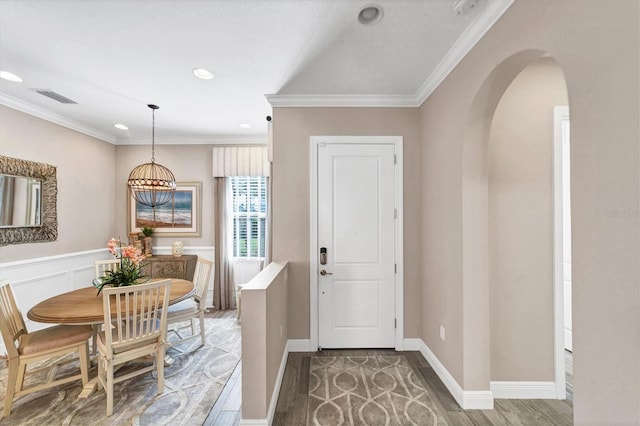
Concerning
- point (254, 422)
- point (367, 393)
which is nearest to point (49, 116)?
point (254, 422)

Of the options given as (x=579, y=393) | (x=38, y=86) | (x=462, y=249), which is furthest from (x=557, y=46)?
(x=38, y=86)

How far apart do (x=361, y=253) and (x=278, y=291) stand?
1.02m

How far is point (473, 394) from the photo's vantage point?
1.97 metres

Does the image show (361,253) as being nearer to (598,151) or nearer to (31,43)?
(598,151)

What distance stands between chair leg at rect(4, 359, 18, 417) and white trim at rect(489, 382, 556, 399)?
11.5 feet

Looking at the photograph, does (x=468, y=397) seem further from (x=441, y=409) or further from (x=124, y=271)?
(x=124, y=271)

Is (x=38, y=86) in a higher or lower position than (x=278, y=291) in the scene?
higher

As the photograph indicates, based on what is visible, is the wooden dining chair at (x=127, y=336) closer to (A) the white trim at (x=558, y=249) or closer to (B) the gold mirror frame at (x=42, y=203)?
(B) the gold mirror frame at (x=42, y=203)

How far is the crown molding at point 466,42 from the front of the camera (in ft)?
5.31

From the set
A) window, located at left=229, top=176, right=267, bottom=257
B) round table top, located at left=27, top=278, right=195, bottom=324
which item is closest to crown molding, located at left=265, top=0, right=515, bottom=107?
window, located at left=229, top=176, right=267, bottom=257

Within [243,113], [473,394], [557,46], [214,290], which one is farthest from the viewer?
[214,290]

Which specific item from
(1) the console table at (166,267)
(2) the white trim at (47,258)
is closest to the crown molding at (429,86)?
(1) the console table at (166,267)

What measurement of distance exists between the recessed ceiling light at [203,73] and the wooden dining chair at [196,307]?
1954 millimetres

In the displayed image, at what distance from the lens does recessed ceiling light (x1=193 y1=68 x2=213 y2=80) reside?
7.94 ft
